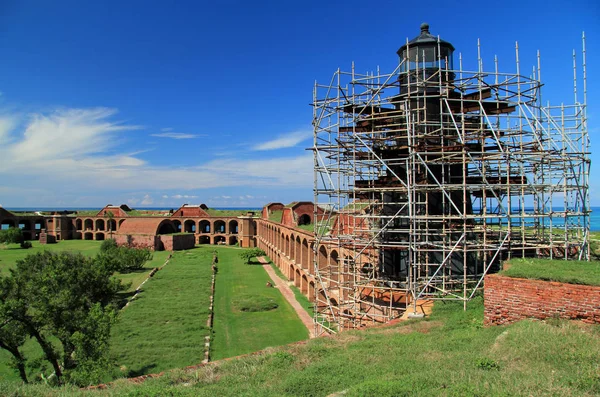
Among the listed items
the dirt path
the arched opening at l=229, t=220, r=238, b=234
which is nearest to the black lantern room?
the dirt path

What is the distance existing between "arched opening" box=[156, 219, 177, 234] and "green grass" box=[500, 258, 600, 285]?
47412mm

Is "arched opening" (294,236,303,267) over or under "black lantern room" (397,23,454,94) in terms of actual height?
under

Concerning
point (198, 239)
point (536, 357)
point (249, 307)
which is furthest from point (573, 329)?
point (198, 239)

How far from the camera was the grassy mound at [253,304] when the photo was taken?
851 inches

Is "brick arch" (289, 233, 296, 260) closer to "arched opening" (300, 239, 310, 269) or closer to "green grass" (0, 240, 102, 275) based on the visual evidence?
"arched opening" (300, 239, 310, 269)

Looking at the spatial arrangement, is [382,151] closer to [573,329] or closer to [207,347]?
[573,329]

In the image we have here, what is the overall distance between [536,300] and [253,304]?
16.2 m

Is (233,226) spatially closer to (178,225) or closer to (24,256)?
(178,225)

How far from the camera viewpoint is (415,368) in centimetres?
649

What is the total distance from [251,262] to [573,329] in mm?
34186

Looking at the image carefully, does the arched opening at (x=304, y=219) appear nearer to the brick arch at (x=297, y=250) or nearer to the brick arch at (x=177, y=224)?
the brick arch at (x=297, y=250)

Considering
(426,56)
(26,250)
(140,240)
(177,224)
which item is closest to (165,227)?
(140,240)

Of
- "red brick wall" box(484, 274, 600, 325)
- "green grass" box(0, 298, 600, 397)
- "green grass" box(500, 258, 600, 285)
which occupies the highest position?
"green grass" box(500, 258, 600, 285)

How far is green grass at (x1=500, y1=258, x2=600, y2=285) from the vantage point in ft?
26.6
